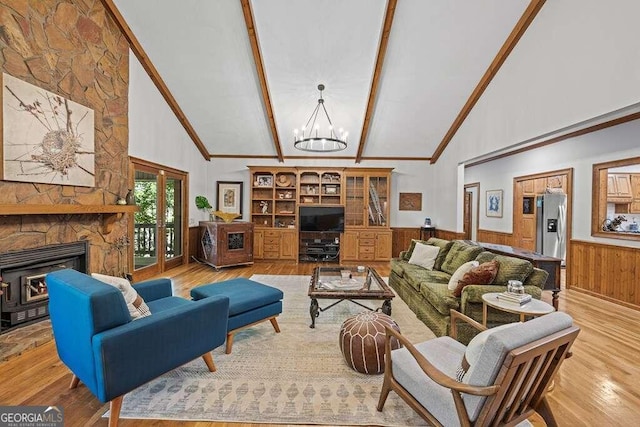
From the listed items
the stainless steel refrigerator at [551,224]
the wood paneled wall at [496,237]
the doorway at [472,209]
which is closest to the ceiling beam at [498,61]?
the stainless steel refrigerator at [551,224]

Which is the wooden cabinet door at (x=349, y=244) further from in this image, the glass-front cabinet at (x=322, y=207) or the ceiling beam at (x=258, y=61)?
the ceiling beam at (x=258, y=61)

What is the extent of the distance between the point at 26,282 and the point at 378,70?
5.41 m

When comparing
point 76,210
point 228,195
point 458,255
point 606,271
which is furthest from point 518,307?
point 228,195

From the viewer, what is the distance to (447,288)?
10.8 feet

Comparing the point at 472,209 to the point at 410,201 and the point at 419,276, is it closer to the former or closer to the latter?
the point at 410,201

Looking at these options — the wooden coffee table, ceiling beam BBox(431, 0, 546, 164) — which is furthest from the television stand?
ceiling beam BBox(431, 0, 546, 164)

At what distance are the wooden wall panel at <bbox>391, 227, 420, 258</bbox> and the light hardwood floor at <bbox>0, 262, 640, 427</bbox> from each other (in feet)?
13.9

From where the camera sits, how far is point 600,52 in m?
3.17

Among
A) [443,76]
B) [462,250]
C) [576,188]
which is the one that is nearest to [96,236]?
[462,250]

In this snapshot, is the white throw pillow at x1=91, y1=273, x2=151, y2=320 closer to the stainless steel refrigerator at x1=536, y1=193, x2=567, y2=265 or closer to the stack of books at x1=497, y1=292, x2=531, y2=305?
the stack of books at x1=497, y1=292, x2=531, y2=305

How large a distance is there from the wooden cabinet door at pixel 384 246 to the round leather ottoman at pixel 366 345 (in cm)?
473

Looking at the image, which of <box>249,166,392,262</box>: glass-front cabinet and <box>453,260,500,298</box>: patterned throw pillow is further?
<box>249,166,392,262</box>: glass-front cabinet

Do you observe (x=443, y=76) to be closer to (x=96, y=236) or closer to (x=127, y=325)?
(x=127, y=325)

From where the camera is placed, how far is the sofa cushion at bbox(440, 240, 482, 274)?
3.79 metres
